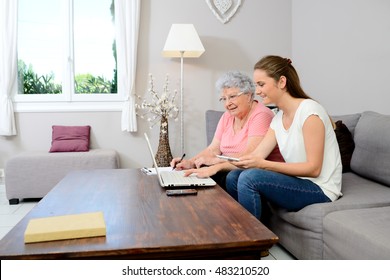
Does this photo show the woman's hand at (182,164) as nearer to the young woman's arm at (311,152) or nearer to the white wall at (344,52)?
the young woman's arm at (311,152)

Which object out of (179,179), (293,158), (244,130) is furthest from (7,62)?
(293,158)

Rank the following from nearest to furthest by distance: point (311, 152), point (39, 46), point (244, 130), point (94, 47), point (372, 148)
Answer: point (311, 152) → point (372, 148) → point (244, 130) → point (39, 46) → point (94, 47)

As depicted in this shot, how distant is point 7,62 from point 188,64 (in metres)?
1.86

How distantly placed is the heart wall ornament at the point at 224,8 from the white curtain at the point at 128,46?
0.82 meters

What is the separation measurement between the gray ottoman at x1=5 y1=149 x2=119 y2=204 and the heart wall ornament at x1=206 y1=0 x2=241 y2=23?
6.84 ft

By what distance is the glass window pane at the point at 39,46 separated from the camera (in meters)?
4.09

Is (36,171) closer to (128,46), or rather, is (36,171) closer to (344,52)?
(128,46)

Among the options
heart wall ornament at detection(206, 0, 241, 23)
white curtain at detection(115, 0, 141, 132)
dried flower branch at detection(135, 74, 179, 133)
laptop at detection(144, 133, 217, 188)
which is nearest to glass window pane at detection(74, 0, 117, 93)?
white curtain at detection(115, 0, 141, 132)

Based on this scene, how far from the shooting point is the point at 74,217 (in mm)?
1320

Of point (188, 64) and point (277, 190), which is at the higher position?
point (188, 64)

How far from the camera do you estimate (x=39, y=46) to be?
4.13 meters

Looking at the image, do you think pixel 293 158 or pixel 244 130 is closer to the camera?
pixel 293 158
